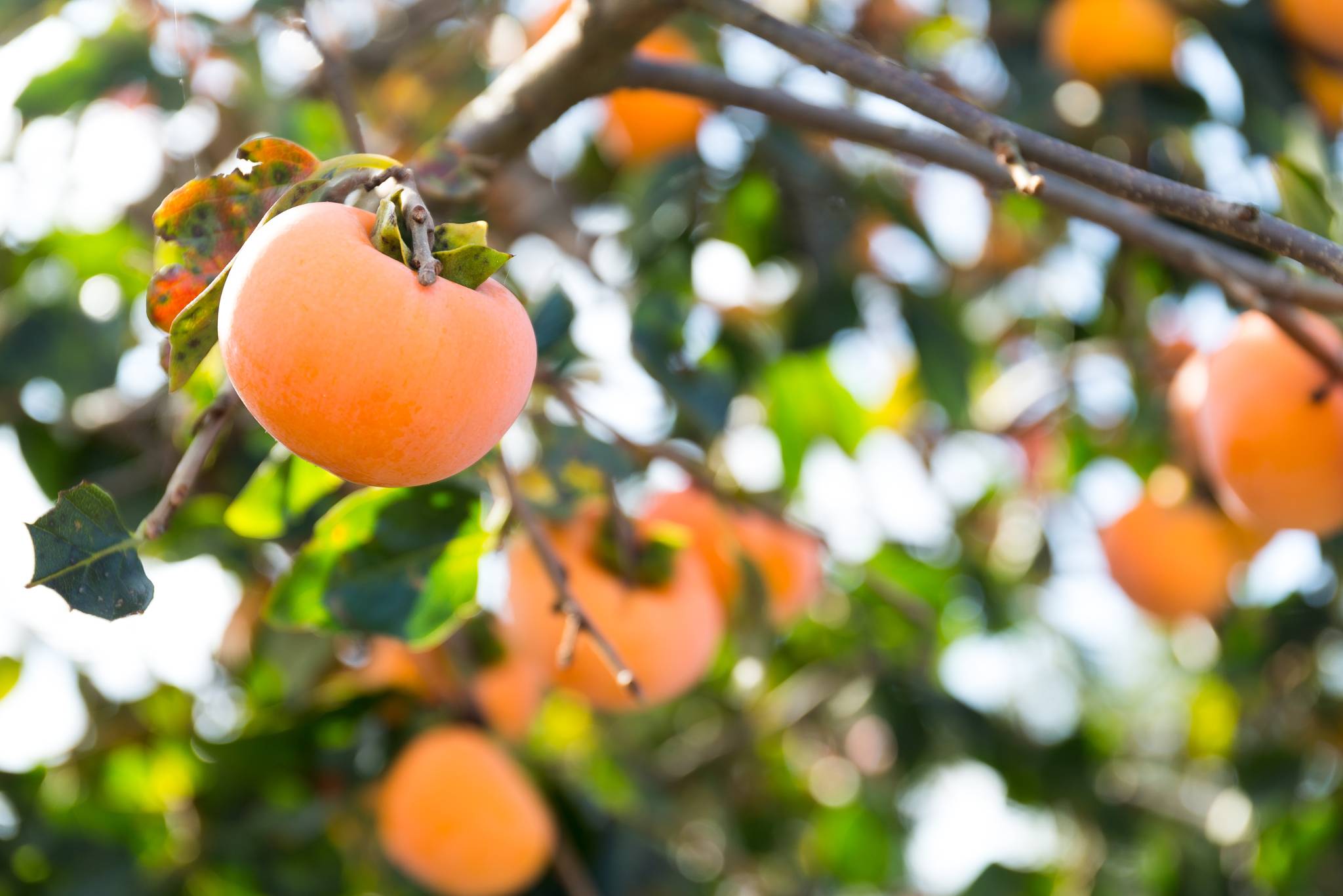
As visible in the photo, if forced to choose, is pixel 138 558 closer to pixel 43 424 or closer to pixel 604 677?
pixel 604 677

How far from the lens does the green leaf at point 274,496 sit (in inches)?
36.8

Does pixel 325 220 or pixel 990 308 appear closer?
pixel 325 220

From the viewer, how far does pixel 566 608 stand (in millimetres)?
766

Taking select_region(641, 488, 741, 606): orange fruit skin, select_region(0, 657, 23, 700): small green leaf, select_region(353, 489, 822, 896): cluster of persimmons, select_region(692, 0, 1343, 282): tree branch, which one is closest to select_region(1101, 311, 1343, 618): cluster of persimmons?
select_region(692, 0, 1343, 282): tree branch

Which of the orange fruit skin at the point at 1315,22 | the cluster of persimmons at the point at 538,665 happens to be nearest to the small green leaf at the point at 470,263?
the cluster of persimmons at the point at 538,665

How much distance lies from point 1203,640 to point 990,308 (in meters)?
0.70

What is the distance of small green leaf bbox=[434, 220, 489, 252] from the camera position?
0.57 m

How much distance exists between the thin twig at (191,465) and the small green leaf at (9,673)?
4.31ft

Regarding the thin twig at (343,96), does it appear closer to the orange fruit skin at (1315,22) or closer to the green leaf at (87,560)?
the green leaf at (87,560)

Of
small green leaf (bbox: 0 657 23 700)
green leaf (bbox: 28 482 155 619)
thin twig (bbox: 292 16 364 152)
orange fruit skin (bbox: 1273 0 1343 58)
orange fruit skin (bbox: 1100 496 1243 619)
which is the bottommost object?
small green leaf (bbox: 0 657 23 700)

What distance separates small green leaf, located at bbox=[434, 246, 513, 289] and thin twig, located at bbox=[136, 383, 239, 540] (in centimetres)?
15

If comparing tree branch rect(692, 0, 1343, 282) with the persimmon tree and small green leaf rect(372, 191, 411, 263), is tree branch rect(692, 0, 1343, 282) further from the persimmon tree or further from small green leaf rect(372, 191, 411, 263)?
small green leaf rect(372, 191, 411, 263)

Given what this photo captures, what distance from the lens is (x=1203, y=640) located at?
2174mm

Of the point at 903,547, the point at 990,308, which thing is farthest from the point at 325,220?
the point at 990,308
